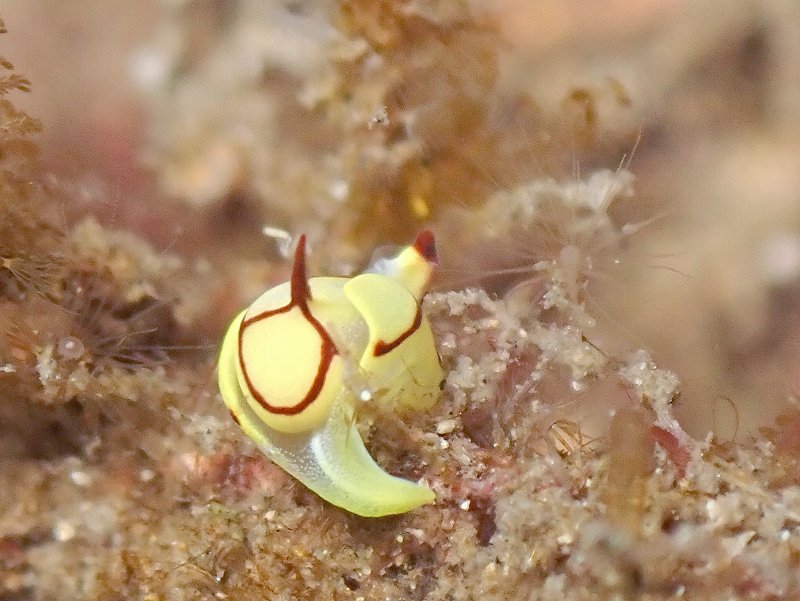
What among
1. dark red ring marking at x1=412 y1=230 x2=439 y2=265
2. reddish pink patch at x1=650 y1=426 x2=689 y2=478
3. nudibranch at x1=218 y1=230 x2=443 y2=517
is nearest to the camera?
reddish pink patch at x1=650 y1=426 x2=689 y2=478

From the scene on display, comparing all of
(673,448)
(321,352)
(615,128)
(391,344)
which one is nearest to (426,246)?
(391,344)

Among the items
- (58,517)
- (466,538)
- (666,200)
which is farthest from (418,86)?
(58,517)

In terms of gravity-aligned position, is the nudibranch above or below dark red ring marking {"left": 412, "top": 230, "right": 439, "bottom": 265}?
below

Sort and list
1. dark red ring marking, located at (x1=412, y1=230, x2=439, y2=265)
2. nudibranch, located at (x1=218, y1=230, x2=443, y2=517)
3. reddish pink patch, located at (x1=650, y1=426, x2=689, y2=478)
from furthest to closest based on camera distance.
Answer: dark red ring marking, located at (x1=412, y1=230, x2=439, y2=265) → nudibranch, located at (x1=218, y1=230, x2=443, y2=517) → reddish pink patch, located at (x1=650, y1=426, x2=689, y2=478)

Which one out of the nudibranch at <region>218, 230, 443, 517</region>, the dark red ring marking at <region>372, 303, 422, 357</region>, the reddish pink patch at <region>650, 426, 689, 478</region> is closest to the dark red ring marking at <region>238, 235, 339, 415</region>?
the nudibranch at <region>218, 230, 443, 517</region>

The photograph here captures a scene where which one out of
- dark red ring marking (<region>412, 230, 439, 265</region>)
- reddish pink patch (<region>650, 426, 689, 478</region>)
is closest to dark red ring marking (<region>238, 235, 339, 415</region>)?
dark red ring marking (<region>412, 230, 439, 265</region>)

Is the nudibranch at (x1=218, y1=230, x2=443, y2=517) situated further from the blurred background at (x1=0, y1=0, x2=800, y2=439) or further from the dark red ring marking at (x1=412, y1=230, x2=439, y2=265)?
the blurred background at (x1=0, y1=0, x2=800, y2=439)

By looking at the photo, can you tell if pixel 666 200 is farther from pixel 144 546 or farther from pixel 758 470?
pixel 144 546

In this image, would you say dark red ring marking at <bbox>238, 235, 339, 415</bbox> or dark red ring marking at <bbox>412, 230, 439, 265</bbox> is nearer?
dark red ring marking at <bbox>238, 235, 339, 415</bbox>

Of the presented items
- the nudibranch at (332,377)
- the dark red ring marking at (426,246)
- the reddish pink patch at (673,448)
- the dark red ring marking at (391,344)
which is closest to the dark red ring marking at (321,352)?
the nudibranch at (332,377)
